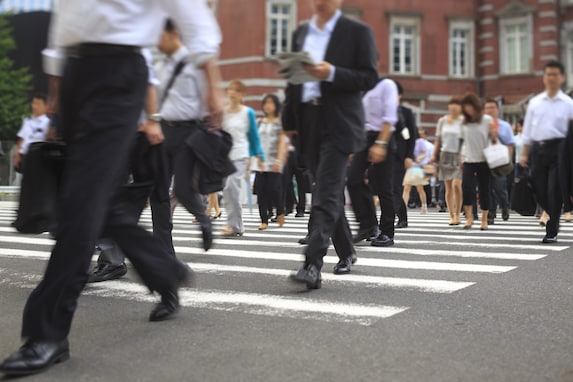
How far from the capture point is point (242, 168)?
9.88 m

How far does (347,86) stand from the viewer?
17.1ft

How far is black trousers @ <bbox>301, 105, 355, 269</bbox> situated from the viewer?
5.17 metres

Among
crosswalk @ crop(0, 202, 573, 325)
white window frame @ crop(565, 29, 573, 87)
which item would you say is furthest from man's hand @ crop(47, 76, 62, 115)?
white window frame @ crop(565, 29, 573, 87)

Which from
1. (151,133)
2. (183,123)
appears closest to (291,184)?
(183,123)

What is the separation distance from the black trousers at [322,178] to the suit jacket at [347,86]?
6 centimetres

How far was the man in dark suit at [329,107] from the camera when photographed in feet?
17.1

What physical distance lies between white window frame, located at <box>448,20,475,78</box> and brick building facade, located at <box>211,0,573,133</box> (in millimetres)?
45

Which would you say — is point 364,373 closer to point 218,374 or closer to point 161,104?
point 218,374

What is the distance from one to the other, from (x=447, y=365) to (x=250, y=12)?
30664 mm

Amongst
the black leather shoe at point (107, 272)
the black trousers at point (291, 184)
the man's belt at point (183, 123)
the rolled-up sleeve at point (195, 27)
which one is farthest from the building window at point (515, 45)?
the rolled-up sleeve at point (195, 27)

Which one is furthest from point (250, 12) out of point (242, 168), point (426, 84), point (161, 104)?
point (161, 104)

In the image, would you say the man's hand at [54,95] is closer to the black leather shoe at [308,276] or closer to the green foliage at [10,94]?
the black leather shoe at [308,276]

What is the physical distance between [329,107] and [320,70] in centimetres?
38

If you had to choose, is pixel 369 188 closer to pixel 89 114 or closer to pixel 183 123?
pixel 183 123
